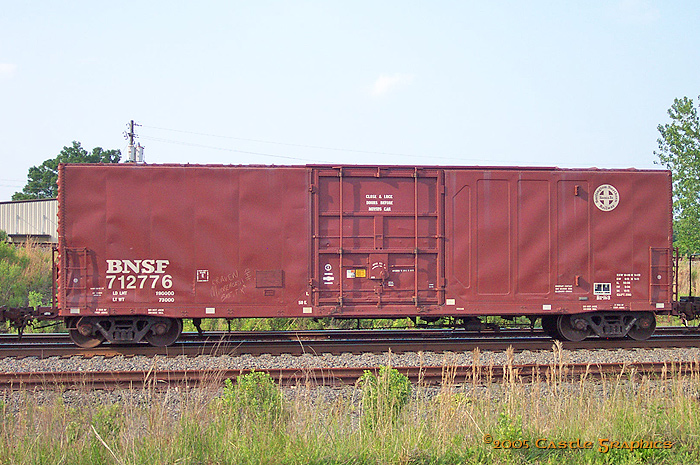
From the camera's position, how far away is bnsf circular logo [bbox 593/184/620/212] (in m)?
10.3

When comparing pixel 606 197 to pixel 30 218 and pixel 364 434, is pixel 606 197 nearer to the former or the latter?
pixel 364 434

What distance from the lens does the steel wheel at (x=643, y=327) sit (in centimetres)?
1040

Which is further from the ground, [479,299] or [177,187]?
[177,187]

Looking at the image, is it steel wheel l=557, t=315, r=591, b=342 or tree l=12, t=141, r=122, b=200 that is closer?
steel wheel l=557, t=315, r=591, b=342

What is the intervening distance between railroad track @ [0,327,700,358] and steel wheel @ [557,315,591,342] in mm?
199

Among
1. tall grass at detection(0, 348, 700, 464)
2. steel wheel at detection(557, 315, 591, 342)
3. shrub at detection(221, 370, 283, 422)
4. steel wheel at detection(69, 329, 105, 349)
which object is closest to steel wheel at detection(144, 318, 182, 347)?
steel wheel at detection(69, 329, 105, 349)

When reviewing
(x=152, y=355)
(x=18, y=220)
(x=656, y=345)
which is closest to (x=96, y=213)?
(x=152, y=355)

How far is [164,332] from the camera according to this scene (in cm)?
979

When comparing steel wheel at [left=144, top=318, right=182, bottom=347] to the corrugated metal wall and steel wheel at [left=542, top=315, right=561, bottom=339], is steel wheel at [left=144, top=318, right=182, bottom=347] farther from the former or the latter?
the corrugated metal wall

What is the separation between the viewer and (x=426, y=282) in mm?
9891

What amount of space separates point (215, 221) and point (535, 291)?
646 cm

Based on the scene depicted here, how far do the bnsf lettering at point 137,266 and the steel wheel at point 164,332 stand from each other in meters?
1.00

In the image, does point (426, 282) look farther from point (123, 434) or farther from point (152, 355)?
point (123, 434)

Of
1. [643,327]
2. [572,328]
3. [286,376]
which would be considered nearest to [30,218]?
[286,376]
